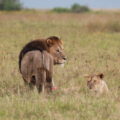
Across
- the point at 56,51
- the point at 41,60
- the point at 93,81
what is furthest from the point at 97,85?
the point at 41,60

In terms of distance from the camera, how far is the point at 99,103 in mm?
7715

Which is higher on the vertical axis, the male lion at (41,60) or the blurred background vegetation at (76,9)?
the male lion at (41,60)

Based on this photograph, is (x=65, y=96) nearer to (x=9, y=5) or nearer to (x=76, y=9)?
(x=9, y=5)

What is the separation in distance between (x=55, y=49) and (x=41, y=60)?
19.7 inches

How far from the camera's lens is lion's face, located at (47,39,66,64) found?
29.0ft

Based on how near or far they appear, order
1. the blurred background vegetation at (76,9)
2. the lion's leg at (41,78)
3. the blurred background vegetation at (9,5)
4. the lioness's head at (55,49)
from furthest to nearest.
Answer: the blurred background vegetation at (76,9) < the blurred background vegetation at (9,5) < the lioness's head at (55,49) < the lion's leg at (41,78)

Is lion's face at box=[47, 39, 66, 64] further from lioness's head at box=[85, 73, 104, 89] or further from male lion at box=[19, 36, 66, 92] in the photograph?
lioness's head at box=[85, 73, 104, 89]

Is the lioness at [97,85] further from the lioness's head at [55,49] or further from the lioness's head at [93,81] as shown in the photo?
the lioness's head at [55,49]

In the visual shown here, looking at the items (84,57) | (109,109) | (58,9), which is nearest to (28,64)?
(109,109)

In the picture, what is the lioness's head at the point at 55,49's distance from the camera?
882 centimetres

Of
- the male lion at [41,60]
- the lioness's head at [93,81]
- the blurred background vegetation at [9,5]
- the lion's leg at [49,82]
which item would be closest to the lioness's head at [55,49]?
the male lion at [41,60]

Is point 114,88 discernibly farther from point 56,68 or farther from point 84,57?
point 84,57

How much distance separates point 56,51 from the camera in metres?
8.86

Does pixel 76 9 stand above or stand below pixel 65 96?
below
